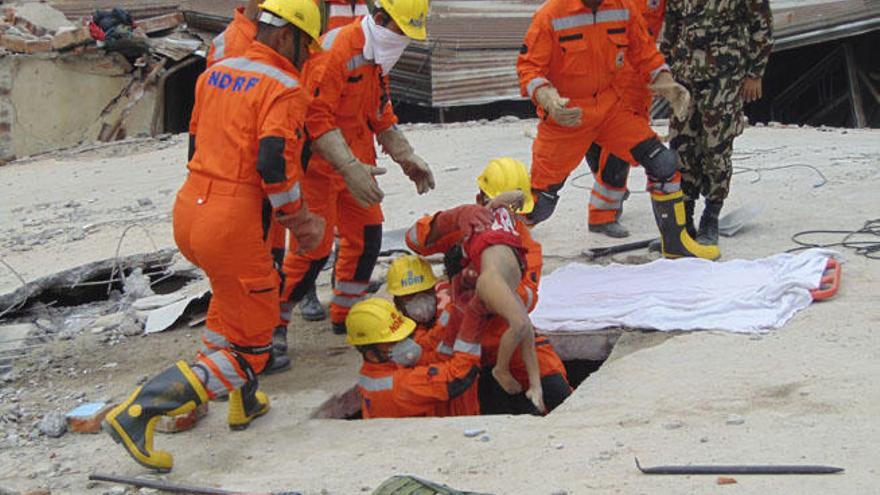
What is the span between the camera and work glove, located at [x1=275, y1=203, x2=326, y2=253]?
511 cm

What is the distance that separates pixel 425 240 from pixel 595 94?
1.69m

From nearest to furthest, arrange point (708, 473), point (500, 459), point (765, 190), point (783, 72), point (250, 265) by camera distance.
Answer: point (708, 473) < point (500, 459) < point (250, 265) < point (765, 190) < point (783, 72)

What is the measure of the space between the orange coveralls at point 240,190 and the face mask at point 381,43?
1.02 metres

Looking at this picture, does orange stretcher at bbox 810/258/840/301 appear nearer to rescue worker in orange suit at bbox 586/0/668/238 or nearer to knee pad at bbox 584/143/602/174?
rescue worker in orange suit at bbox 586/0/668/238

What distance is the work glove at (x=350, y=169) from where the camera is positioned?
576cm

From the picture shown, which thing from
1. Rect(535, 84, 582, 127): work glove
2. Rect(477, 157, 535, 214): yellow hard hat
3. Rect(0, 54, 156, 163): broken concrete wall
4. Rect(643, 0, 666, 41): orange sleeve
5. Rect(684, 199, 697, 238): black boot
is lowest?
Rect(0, 54, 156, 163): broken concrete wall

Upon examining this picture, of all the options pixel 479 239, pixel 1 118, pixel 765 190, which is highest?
pixel 479 239

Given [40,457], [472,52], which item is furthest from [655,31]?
[472,52]

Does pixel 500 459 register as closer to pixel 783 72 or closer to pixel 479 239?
pixel 479 239

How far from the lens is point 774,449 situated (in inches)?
172

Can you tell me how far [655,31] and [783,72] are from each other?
988 cm

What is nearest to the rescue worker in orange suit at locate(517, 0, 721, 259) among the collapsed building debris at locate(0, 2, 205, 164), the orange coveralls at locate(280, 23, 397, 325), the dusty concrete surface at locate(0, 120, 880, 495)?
the dusty concrete surface at locate(0, 120, 880, 495)

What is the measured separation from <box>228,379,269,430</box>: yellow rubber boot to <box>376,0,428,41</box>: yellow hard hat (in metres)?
1.99

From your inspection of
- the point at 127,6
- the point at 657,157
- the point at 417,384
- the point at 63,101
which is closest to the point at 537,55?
the point at 657,157
